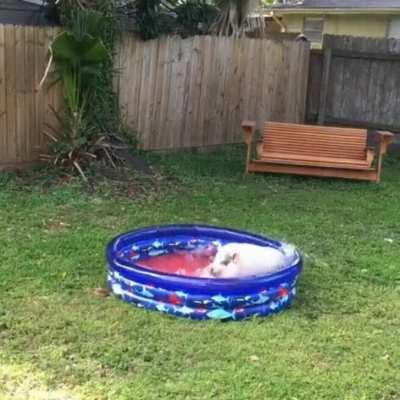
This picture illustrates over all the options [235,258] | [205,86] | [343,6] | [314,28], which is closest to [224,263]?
[235,258]

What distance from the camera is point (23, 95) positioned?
746 cm

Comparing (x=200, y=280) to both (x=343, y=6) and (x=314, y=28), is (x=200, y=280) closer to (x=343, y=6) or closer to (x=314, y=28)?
(x=343, y=6)

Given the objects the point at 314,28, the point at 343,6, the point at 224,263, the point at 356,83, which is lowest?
the point at 224,263

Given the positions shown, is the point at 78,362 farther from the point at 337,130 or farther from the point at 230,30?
the point at 230,30

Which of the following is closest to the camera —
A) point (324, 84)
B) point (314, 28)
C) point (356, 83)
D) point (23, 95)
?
point (23, 95)

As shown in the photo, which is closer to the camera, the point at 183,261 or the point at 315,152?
the point at 183,261

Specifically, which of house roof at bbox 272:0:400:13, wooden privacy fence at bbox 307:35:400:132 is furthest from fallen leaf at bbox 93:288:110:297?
house roof at bbox 272:0:400:13

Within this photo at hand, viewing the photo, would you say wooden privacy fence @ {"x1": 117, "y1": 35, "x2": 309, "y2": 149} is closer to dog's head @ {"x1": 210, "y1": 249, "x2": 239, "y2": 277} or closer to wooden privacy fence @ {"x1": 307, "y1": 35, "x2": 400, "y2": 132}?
wooden privacy fence @ {"x1": 307, "y1": 35, "x2": 400, "y2": 132}

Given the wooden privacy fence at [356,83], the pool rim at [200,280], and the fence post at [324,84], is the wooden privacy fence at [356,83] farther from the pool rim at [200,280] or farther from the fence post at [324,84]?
the pool rim at [200,280]

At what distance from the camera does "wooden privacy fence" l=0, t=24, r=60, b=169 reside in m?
7.26

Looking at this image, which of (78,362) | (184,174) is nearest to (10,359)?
(78,362)

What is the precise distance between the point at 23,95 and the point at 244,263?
4.18m

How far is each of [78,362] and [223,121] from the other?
7044 millimetres

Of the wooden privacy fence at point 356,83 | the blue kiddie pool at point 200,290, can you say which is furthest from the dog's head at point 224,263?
the wooden privacy fence at point 356,83
